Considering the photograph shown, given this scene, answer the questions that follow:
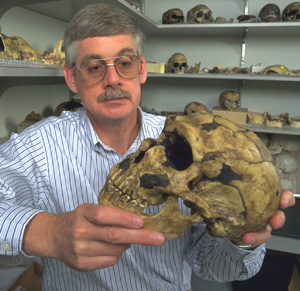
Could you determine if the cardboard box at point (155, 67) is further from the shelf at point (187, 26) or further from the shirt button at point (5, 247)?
the shirt button at point (5, 247)

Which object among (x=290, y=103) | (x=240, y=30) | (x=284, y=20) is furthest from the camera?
(x=290, y=103)

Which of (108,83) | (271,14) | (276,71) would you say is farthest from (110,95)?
(271,14)

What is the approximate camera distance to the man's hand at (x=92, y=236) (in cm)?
59

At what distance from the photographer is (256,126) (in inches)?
105

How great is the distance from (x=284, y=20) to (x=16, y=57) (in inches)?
93.0

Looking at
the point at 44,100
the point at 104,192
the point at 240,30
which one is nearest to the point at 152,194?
Result: the point at 104,192

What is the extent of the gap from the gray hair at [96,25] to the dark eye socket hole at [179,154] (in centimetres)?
51

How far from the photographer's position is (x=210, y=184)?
70 centimetres

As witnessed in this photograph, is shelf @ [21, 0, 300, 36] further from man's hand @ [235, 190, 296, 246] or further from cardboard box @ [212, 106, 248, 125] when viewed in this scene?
man's hand @ [235, 190, 296, 246]

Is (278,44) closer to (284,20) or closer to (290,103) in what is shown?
(284,20)

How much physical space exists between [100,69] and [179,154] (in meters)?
0.46

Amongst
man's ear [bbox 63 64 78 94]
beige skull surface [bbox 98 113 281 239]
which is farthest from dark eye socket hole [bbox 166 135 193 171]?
man's ear [bbox 63 64 78 94]

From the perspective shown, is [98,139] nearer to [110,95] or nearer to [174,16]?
[110,95]

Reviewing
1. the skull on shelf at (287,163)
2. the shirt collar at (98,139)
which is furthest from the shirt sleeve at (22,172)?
the skull on shelf at (287,163)
